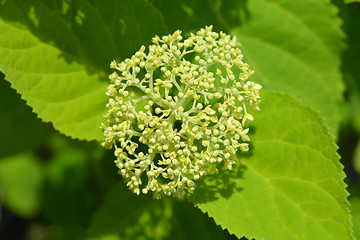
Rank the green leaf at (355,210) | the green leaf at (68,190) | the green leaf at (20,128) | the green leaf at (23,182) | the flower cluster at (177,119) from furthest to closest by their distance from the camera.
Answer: the green leaf at (23,182), the green leaf at (68,190), the green leaf at (20,128), the green leaf at (355,210), the flower cluster at (177,119)

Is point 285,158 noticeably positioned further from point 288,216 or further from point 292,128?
point 288,216

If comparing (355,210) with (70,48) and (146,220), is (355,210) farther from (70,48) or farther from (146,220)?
(70,48)

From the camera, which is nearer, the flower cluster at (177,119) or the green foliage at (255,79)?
the flower cluster at (177,119)

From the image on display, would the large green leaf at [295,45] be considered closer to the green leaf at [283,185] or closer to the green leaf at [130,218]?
the green leaf at [283,185]

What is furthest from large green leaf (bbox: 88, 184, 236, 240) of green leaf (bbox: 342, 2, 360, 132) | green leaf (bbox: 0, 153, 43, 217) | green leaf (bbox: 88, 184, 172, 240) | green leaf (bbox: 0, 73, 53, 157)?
green leaf (bbox: 0, 153, 43, 217)

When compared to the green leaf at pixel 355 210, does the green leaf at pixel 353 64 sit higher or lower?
higher

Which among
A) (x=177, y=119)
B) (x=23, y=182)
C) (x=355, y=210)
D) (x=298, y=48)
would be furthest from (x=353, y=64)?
(x=23, y=182)

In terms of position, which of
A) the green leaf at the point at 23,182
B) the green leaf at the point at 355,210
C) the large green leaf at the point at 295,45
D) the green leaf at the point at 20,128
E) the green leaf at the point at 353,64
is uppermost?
the green leaf at the point at 353,64

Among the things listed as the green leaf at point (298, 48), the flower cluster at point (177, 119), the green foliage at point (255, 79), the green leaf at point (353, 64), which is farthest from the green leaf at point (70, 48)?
the green leaf at point (353, 64)
